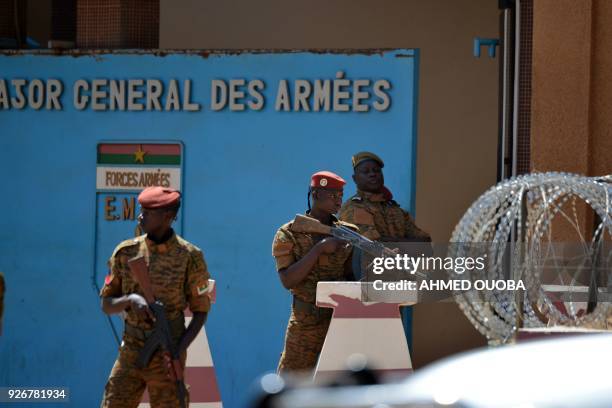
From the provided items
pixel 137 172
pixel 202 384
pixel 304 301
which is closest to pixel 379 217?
pixel 304 301

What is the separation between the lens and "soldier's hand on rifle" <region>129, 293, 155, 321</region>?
5.90 m

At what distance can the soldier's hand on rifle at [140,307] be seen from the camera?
5.90 metres

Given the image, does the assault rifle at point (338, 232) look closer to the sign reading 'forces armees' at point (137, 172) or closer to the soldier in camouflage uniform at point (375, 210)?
the soldier in camouflage uniform at point (375, 210)


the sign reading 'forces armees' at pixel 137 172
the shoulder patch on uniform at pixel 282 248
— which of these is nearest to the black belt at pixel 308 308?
the shoulder patch on uniform at pixel 282 248

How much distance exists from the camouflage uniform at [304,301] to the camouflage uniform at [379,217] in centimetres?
83

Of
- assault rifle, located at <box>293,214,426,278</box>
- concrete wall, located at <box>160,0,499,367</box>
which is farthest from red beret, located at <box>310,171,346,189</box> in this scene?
concrete wall, located at <box>160,0,499,367</box>

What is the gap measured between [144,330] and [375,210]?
2.42 metres

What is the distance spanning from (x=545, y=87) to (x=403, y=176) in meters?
1.19

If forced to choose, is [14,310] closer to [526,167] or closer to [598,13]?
[526,167]

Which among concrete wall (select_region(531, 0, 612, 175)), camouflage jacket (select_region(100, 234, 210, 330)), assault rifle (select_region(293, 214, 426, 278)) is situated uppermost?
concrete wall (select_region(531, 0, 612, 175))

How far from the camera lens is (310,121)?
8.82 m

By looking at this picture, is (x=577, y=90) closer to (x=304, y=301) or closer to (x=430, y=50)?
(x=304, y=301)

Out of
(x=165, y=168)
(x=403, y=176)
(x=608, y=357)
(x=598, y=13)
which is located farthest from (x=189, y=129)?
(x=608, y=357)

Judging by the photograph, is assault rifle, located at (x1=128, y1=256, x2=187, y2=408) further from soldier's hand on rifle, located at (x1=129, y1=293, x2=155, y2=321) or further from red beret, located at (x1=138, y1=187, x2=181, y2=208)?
red beret, located at (x1=138, y1=187, x2=181, y2=208)
